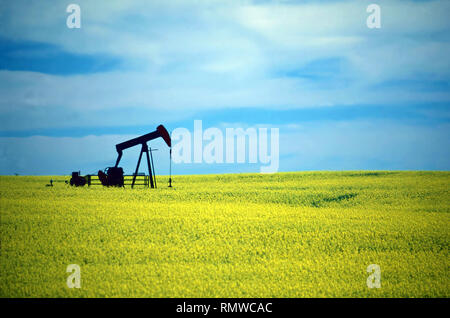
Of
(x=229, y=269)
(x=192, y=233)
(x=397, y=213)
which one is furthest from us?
(x=397, y=213)

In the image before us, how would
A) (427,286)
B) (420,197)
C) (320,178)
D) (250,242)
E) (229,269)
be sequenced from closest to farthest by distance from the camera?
1. (427,286)
2. (229,269)
3. (250,242)
4. (420,197)
5. (320,178)

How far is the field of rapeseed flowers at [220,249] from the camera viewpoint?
29.5 ft

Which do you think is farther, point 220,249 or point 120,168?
point 120,168

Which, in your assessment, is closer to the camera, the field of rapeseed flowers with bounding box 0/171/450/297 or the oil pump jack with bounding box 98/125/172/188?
the field of rapeseed flowers with bounding box 0/171/450/297

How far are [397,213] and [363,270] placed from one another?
10250mm

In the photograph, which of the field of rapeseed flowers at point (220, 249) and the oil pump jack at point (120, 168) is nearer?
the field of rapeseed flowers at point (220, 249)

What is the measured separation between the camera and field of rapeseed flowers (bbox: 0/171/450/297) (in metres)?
8.99

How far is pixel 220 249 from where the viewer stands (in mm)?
11789

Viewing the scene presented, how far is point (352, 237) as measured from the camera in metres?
13.9
